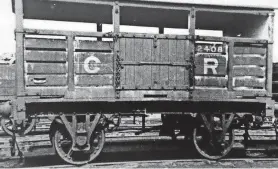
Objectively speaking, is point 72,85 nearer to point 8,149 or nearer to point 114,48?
point 114,48

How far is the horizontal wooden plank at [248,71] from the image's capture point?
6.53m

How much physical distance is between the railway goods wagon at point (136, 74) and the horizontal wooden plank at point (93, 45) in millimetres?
20

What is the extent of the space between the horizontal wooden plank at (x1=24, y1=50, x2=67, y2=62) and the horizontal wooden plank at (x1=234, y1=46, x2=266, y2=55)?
12.4ft

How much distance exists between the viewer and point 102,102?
6.17 meters

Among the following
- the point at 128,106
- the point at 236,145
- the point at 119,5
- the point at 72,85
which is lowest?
the point at 236,145

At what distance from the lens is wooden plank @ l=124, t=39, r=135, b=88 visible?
19.9 ft

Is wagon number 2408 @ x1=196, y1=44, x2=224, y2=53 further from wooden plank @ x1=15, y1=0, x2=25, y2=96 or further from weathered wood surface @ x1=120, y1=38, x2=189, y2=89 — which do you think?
wooden plank @ x1=15, y1=0, x2=25, y2=96

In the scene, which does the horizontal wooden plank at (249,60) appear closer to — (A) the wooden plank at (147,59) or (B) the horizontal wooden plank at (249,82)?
(B) the horizontal wooden plank at (249,82)

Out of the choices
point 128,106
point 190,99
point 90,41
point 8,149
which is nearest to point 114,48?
point 90,41

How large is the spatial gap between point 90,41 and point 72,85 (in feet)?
3.17

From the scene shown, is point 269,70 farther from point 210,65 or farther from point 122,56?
point 122,56

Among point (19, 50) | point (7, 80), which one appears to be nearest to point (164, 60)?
point (19, 50)

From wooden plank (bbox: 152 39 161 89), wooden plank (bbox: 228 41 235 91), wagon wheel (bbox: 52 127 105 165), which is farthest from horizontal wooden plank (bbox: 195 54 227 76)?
wagon wheel (bbox: 52 127 105 165)

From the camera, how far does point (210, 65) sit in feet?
21.0
